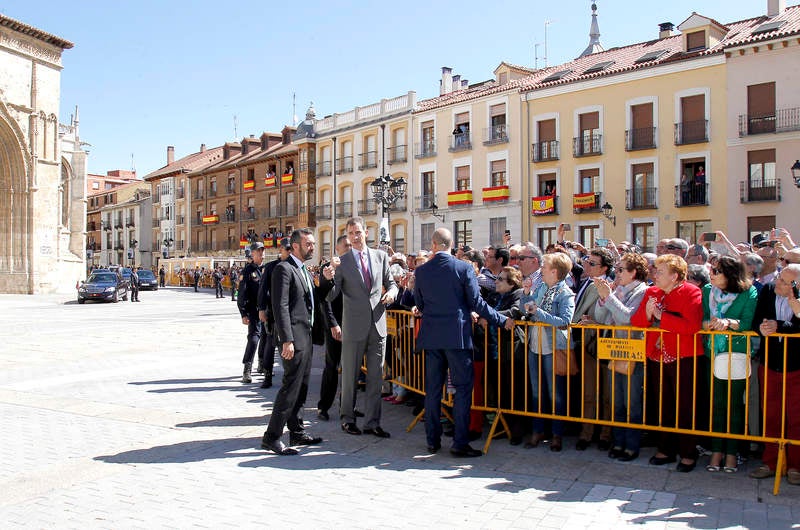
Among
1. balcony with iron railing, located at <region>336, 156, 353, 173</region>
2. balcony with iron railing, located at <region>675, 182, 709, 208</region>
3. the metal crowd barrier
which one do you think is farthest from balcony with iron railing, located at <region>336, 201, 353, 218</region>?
the metal crowd barrier

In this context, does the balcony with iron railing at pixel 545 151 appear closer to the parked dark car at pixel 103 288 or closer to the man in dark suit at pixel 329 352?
the parked dark car at pixel 103 288

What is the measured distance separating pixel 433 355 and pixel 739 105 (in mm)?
26056

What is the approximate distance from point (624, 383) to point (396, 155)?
3611 cm

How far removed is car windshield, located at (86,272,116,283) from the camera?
1203 inches

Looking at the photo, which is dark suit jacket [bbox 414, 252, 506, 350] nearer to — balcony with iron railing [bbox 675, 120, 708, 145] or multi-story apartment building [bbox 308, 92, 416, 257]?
balcony with iron railing [bbox 675, 120, 708, 145]

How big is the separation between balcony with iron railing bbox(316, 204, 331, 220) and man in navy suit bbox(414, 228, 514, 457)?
41.0m

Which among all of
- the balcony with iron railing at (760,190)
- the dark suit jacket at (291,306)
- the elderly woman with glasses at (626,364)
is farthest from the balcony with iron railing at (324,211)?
the elderly woman with glasses at (626,364)

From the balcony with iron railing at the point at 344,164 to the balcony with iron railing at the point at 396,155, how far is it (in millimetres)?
3779

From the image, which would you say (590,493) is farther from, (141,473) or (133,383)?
(133,383)

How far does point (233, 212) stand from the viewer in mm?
57969

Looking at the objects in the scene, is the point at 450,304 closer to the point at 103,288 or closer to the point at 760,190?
the point at 760,190

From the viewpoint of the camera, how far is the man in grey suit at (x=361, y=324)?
250 inches

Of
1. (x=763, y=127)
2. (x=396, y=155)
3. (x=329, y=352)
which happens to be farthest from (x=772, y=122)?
(x=329, y=352)

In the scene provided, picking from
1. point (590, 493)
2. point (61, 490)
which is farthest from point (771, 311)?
point (61, 490)
